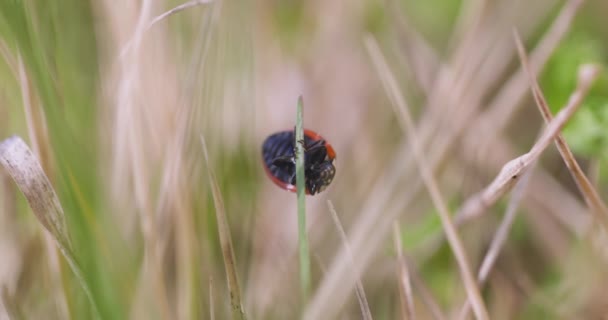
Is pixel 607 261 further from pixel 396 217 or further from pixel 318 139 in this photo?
pixel 318 139

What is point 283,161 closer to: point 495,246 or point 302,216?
point 302,216

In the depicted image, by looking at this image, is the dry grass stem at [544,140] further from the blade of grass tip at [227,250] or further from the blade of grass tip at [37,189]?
the blade of grass tip at [37,189]

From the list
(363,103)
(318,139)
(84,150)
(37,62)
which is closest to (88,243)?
(84,150)

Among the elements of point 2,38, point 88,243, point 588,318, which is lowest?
point 588,318

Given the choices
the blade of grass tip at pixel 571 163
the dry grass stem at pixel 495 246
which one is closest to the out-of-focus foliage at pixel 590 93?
the dry grass stem at pixel 495 246

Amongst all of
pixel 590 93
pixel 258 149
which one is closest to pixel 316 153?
pixel 258 149

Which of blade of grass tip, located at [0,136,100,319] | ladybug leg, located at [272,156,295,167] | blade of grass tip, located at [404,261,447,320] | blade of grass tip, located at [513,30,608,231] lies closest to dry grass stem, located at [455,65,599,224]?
blade of grass tip, located at [513,30,608,231]
